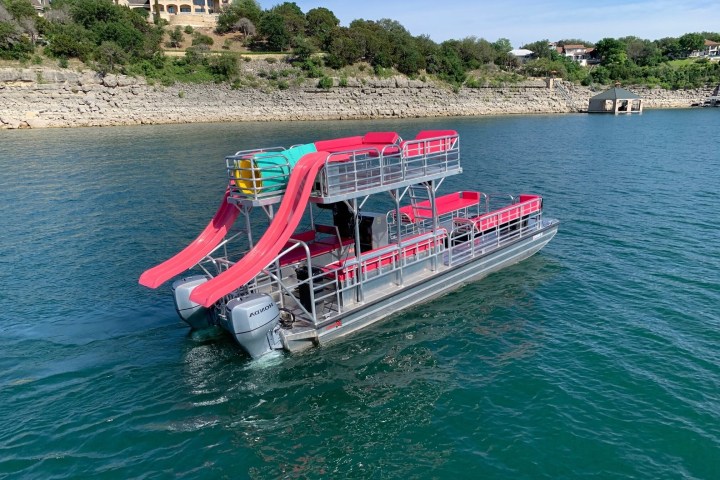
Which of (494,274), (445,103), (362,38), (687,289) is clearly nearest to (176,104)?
(362,38)

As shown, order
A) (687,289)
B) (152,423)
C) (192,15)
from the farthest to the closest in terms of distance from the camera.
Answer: (192,15) → (687,289) → (152,423)

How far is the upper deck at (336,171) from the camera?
16.9 m

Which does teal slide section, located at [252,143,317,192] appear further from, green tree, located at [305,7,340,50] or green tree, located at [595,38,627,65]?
green tree, located at [595,38,627,65]

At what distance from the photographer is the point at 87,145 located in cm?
6656

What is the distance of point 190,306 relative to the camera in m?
17.8

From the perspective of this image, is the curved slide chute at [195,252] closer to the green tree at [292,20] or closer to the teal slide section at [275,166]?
the teal slide section at [275,166]

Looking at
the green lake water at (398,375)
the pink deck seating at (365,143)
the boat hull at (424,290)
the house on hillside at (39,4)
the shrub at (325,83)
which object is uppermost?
the house on hillside at (39,4)

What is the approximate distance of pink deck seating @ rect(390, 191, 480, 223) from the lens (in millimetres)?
24281

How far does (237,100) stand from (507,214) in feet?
294

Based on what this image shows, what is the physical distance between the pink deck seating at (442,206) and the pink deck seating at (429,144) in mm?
3321

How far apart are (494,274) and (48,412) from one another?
61.5 ft

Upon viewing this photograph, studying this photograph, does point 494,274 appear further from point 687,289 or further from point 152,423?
point 152,423

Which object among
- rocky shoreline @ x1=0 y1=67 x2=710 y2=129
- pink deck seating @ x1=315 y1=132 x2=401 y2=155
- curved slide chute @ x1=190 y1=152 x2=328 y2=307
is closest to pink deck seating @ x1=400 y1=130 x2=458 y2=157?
pink deck seating @ x1=315 y1=132 x2=401 y2=155

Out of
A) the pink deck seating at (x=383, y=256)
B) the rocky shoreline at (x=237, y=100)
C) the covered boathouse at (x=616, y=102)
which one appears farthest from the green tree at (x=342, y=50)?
the pink deck seating at (x=383, y=256)
